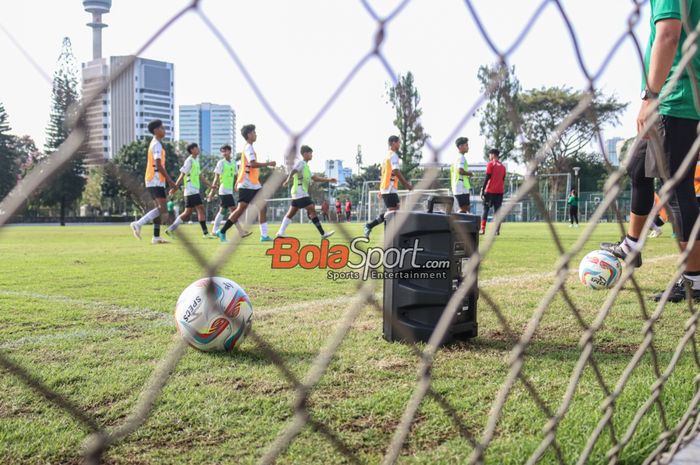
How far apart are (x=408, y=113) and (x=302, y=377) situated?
1625 millimetres

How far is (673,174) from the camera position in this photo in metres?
3.31

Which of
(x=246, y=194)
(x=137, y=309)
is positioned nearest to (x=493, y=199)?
(x=246, y=194)

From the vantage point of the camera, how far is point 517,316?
3.52 meters

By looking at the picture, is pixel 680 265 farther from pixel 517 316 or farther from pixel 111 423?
pixel 517 316

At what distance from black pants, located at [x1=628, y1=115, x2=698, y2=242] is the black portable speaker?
1029 mm

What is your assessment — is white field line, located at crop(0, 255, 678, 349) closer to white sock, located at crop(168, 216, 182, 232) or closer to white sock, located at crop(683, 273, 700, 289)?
white sock, located at crop(683, 273, 700, 289)

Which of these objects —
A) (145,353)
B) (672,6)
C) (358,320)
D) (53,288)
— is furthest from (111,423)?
(53,288)

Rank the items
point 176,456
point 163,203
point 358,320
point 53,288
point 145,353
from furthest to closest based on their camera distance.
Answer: point 53,288 < point 358,320 < point 145,353 < point 176,456 < point 163,203

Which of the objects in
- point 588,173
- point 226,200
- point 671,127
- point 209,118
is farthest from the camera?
point 588,173

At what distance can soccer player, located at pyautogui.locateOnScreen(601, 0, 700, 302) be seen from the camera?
2.48 meters

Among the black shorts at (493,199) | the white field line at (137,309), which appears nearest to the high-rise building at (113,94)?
the white field line at (137,309)

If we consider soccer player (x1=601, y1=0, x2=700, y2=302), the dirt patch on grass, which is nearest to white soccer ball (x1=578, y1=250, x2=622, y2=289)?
soccer player (x1=601, y1=0, x2=700, y2=302)

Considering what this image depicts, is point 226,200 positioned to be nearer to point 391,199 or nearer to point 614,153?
point 391,199

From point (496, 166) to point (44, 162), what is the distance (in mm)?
12441
